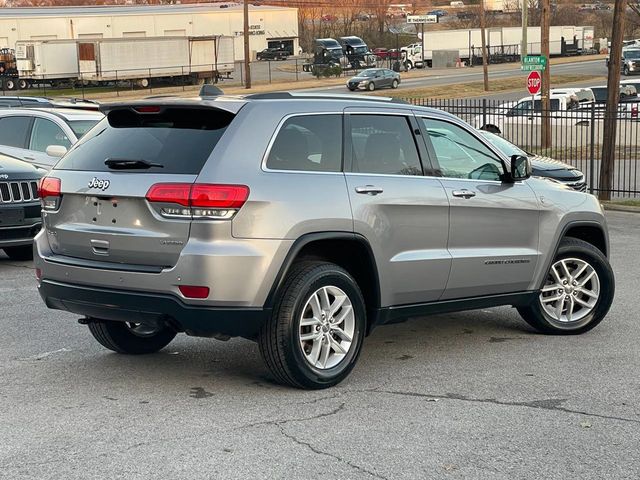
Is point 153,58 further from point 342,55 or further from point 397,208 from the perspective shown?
point 397,208

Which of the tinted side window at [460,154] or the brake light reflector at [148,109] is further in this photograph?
the tinted side window at [460,154]

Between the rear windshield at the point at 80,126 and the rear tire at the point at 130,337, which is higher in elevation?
the rear windshield at the point at 80,126

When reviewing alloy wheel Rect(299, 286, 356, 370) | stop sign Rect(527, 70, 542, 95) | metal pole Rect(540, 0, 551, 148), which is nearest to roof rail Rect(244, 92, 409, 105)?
alloy wheel Rect(299, 286, 356, 370)

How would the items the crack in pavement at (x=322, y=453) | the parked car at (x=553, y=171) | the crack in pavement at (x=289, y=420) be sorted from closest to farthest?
the crack in pavement at (x=322, y=453) < the crack in pavement at (x=289, y=420) < the parked car at (x=553, y=171)

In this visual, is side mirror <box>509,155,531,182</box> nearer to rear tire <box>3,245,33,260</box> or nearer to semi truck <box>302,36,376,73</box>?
rear tire <box>3,245,33,260</box>

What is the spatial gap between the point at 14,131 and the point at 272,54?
257 feet

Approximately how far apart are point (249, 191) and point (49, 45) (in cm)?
5852

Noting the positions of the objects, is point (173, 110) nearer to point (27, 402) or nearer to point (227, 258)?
point (227, 258)

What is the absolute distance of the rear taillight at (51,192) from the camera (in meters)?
6.62

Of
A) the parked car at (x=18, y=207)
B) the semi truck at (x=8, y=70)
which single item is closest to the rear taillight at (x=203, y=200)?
the parked car at (x=18, y=207)

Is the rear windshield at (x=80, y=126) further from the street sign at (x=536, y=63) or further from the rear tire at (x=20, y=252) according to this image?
the street sign at (x=536, y=63)

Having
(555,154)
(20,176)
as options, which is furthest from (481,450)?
(555,154)

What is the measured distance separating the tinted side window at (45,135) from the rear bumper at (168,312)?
855 cm

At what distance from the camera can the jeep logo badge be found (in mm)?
6316
